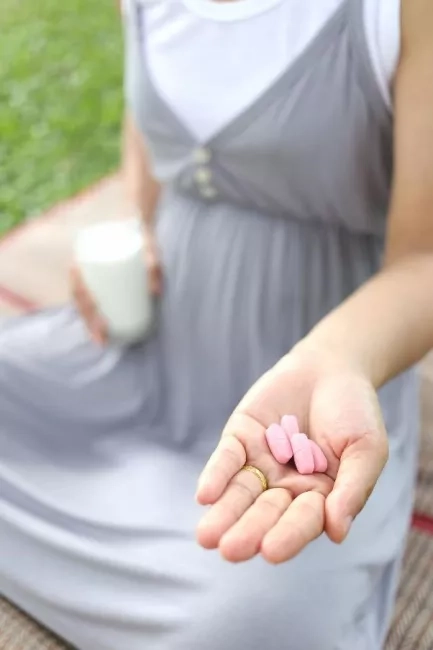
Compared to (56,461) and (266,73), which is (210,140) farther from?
(56,461)

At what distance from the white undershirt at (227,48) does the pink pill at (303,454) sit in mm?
285

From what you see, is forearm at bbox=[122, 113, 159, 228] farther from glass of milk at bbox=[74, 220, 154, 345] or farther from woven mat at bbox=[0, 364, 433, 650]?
woven mat at bbox=[0, 364, 433, 650]

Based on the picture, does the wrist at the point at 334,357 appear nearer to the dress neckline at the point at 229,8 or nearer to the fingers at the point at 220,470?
the fingers at the point at 220,470

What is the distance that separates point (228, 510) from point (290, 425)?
0.08 meters

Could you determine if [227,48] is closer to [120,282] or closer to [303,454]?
[120,282]

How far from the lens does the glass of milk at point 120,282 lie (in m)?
0.81

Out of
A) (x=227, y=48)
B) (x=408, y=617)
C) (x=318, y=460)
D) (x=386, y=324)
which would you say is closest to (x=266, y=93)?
(x=227, y=48)

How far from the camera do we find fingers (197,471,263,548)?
0.49m

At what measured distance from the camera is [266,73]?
700mm

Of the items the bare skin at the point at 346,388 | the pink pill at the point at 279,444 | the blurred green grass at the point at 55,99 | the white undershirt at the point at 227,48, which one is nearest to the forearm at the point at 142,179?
the white undershirt at the point at 227,48

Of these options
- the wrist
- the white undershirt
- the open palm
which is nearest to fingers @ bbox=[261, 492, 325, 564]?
the open palm

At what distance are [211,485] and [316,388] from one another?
4.4 inches

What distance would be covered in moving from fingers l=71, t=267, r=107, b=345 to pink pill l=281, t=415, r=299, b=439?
0.32 meters

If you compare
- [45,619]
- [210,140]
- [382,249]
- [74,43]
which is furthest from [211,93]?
[74,43]
